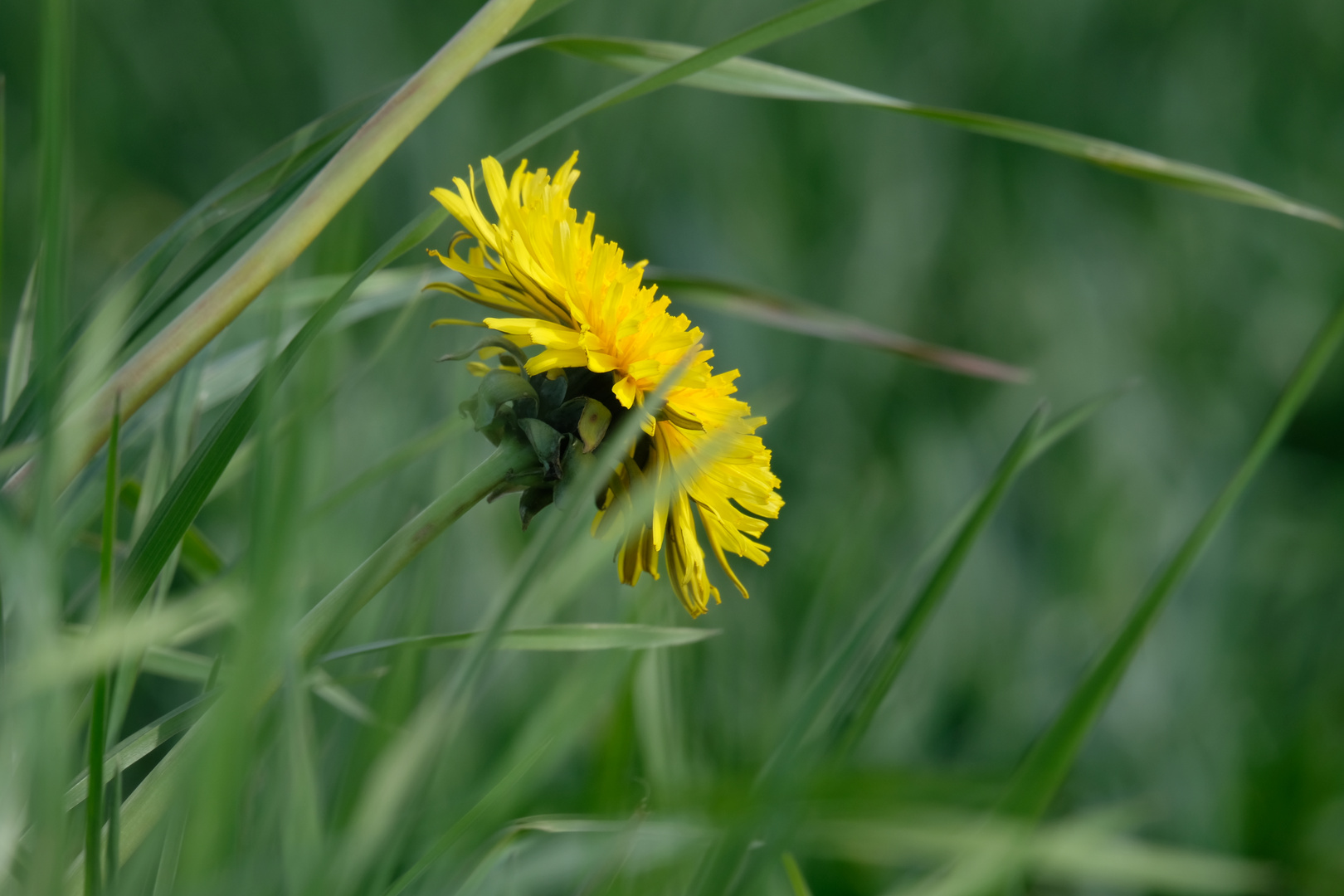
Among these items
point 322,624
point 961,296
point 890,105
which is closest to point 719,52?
point 890,105

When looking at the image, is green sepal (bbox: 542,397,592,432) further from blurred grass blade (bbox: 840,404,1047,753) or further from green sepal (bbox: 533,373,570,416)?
blurred grass blade (bbox: 840,404,1047,753)

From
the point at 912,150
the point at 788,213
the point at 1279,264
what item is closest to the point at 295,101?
the point at 788,213

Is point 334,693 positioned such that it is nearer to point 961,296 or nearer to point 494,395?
point 494,395

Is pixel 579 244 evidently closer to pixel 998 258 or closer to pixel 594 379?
pixel 594 379

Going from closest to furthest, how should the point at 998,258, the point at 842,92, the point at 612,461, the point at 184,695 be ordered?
the point at 612,461
the point at 842,92
the point at 184,695
the point at 998,258

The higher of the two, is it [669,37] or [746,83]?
[669,37]
